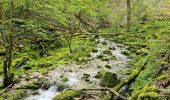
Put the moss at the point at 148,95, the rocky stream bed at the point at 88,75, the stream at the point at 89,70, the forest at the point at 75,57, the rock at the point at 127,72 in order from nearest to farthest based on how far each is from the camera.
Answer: the moss at the point at 148,95 → the forest at the point at 75,57 → the rocky stream bed at the point at 88,75 → the stream at the point at 89,70 → the rock at the point at 127,72

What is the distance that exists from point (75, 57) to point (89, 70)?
67.7 inches

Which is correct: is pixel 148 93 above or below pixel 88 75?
above

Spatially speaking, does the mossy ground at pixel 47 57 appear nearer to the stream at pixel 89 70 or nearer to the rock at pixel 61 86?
the stream at pixel 89 70

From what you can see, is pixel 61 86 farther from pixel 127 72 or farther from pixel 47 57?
pixel 47 57

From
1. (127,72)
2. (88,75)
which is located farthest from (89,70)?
(127,72)

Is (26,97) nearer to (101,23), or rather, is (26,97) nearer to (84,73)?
(84,73)

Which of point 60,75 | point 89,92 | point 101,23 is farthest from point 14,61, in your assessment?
point 101,23

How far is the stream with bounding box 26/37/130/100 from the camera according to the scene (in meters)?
10.1

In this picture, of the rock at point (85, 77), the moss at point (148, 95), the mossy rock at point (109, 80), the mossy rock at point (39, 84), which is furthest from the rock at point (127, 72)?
Answer: the moss at point (148, 95)

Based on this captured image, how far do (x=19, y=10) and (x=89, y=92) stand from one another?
6.25 metres

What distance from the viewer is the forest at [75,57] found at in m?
8.73

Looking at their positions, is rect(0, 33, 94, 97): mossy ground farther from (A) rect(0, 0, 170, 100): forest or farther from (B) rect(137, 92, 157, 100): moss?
(B) rect(137, 92, 157, 100): moss

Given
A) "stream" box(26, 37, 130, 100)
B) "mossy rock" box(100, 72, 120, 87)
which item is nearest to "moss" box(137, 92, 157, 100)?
"mossy rock" box(100, 72, 120, 87)

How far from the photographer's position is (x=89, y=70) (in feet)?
39.8
